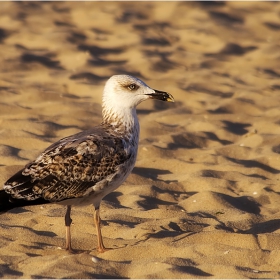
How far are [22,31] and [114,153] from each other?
826 cm

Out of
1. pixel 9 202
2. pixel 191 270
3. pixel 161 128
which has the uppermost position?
pixel 9 202

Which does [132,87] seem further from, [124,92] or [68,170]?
[68,170]

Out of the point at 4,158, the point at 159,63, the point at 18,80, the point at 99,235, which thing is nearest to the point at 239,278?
the point at 99,235

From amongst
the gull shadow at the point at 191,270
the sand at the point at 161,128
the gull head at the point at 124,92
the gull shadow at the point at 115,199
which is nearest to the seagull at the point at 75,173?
the gull head at the point at 124,92

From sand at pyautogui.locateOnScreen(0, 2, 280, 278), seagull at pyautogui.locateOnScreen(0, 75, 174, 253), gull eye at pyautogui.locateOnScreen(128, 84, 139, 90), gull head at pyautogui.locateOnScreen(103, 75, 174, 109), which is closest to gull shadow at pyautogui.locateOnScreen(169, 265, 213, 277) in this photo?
sand at pyautogui.locateOnScreen(0, 2, 280, 278)

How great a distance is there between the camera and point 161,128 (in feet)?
35.4

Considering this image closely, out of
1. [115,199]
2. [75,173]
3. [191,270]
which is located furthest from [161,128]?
[191,270]

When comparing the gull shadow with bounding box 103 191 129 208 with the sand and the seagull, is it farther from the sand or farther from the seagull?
the seagull

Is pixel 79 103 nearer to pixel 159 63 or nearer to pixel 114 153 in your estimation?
pixel 159 63

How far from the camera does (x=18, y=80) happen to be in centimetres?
1243

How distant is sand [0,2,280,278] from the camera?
21.6 ft

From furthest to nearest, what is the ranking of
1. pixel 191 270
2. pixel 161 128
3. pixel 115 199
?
pixel 161 128
pixel 115 199
pixel 191 270

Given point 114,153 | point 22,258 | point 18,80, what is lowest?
point 18,80

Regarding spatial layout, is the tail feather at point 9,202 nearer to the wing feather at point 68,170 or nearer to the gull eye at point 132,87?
the wing feather at point 68,170
